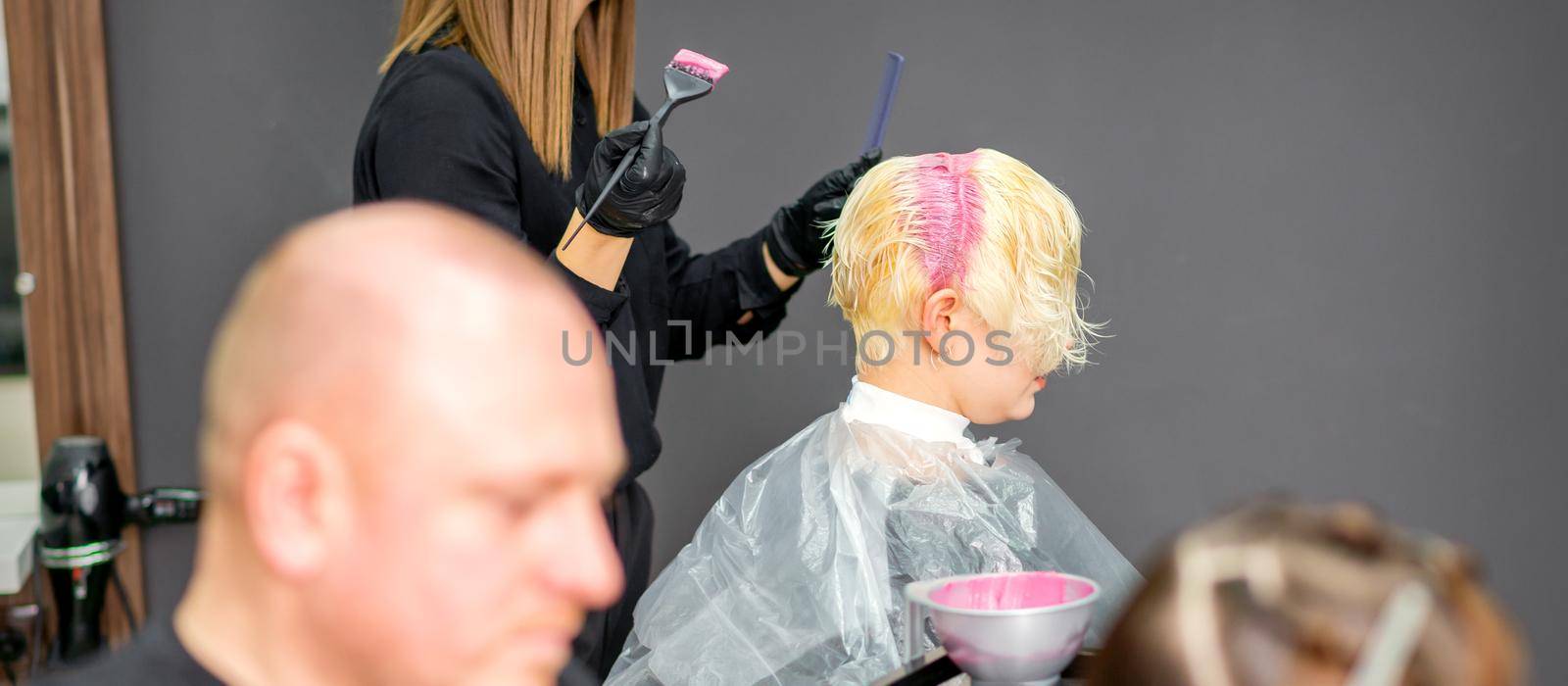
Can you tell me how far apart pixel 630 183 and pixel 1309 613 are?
3.83ft

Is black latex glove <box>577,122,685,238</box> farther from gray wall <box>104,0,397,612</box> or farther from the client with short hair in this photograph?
gray wall <box>104,0,397,612</box>

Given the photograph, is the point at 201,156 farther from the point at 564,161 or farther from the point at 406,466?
the point at 406,466

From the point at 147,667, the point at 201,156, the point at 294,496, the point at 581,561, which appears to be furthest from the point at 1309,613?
the point at 201,156

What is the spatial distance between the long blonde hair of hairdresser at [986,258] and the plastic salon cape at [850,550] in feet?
0.46

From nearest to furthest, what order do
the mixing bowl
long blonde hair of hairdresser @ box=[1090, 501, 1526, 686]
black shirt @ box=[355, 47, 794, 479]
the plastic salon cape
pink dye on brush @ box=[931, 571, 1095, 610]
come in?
long blonde hair of hairdresser @ box=[1090, 501, 1526, 686]
the mixing bowl
pink dye on brush @ box=[931, 571, 1095, 610]
the plastic salon cape
black shirt @ box=[355, 47, 794, 479]

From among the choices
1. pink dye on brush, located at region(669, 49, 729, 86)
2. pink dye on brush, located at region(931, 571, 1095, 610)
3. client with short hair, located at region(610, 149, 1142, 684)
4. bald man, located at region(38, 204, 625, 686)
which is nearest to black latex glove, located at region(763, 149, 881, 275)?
client with short hair, located at region(610, 149, 1142, 684)

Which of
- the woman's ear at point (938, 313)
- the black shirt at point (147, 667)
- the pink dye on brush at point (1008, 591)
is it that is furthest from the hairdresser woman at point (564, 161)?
the black shirt at point (147, 667)

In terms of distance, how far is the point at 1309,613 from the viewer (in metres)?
0.60

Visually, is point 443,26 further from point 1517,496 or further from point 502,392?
point 1517,496

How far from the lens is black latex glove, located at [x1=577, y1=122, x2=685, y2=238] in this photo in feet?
5.29

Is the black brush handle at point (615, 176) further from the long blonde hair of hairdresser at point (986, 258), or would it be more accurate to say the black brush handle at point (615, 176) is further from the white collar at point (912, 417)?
the white collar at point (912, 417)

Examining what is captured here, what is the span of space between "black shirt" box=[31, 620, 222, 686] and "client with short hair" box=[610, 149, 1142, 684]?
0.88 metres

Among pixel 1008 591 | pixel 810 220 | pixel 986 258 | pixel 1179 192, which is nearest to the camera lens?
pixel 1008 591

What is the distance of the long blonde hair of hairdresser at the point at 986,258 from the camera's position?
1.73m
